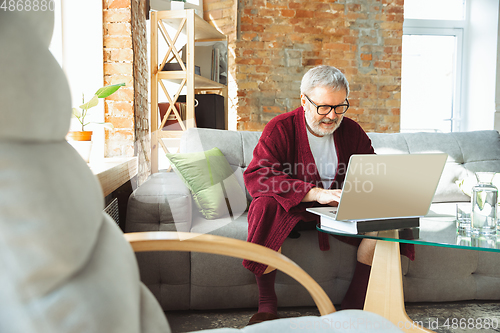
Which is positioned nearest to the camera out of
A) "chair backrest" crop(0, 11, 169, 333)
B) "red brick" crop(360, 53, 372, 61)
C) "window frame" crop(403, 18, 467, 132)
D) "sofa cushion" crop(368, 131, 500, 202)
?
"chair backrest" crop(0, 11, 169, 333)

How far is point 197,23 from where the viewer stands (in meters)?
2.99

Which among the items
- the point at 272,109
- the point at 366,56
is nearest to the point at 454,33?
the point at 366,56

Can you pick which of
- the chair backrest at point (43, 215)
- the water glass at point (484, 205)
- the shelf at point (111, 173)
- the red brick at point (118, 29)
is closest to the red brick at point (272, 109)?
the red brick at point (118, 29)

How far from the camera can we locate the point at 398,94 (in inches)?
161

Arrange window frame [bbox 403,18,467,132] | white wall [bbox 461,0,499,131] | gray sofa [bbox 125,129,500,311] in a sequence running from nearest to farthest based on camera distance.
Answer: gray sofa [bbox 125,129,500,311] < white wall [bbox 461,0,499,131] < window frame [bbox 403,18,467,132]

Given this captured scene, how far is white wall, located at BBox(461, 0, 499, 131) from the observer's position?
4.22 m

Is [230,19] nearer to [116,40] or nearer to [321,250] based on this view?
[116,40]

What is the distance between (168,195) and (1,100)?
130 cm

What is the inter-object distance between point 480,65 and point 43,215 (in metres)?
5.00

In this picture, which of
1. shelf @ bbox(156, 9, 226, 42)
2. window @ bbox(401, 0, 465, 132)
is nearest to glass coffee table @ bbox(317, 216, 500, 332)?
shelf @ bbox(156, 9, 226, 42)

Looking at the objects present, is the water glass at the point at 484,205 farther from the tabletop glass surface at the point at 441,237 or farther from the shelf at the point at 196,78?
the shelf at the point at 196,78

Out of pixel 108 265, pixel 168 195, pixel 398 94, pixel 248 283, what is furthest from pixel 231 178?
pixel 398 94

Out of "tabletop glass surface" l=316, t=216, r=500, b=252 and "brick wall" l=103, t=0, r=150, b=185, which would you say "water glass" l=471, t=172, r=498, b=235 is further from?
"brick wall" l=103, t=0, r=150, b=185

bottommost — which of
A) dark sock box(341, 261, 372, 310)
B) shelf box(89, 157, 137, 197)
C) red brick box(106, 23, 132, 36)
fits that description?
dark sock box(341, 261, 372, 310)
